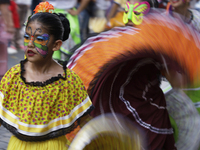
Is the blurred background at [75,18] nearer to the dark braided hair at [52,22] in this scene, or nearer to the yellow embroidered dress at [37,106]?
the yellow embroidered dress at [37,106]

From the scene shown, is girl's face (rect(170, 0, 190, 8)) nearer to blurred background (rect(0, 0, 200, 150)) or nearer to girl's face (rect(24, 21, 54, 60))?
blurred background (rect(0, 0, 200, 150))

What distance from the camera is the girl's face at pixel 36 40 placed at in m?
1.87

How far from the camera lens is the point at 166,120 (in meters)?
3.00

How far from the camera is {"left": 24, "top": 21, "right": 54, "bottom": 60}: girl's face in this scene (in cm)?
187

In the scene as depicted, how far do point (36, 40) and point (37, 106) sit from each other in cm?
38

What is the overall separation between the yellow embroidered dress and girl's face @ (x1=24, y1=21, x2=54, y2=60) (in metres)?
0.13

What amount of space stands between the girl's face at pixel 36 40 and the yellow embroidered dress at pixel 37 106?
135mm

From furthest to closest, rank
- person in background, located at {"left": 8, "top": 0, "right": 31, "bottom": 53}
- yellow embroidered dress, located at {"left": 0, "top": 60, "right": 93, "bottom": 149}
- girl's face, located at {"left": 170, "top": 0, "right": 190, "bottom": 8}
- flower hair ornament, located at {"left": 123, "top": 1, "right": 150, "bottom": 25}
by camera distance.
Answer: person in background, located at {"left": 8, "top": 0, "right": 31, "bottom": 53} → girl's face, located at {"left": 170, "top": 0, "right": 190, "bottom": 8} → flower hair ornament, located at {"left": 123, "top": 1, "right": 150, "bottom": 25} → yellow embroidered dress, located at {"left": 0, "top": 60, "right": 93, "bottom": 149}

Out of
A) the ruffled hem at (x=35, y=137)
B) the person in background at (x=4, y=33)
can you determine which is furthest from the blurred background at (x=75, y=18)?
the ruffled hem at (x=35, y=137)

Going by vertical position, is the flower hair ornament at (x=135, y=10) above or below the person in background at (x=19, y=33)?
above

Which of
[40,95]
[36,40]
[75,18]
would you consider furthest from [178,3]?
[40,95]

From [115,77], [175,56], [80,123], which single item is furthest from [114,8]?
[80,123]

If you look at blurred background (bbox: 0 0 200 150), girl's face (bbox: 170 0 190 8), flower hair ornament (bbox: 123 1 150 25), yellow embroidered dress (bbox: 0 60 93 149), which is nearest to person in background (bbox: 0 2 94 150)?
yellow embroidered dress (bbox: 0 60 93 149)

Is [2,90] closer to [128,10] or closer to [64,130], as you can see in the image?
[64,130]
